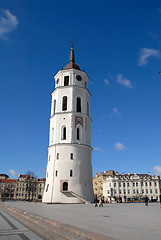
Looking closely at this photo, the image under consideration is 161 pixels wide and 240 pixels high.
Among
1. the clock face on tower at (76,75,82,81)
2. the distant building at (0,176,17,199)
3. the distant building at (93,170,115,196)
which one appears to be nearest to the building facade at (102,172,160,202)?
the distant building at (93,170,115,196)

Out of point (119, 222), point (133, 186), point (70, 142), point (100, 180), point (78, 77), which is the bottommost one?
point (133, 186)

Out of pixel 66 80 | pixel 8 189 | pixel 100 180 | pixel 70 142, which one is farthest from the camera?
pixel 8 189

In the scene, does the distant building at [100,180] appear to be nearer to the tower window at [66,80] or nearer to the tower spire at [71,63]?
the tower spire at [71,63]

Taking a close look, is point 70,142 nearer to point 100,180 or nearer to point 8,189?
point 100,180

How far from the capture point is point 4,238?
6.92m

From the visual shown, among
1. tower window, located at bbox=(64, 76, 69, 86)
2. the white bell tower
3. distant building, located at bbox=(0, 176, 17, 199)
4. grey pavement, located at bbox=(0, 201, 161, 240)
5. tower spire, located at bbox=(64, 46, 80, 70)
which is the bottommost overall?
distant building, located at bbox=(0, 176, 17, 199)

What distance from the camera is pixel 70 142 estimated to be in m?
39.2

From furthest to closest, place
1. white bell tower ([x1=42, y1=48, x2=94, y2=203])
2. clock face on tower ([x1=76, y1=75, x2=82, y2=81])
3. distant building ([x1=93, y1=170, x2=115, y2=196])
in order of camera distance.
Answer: distant building ([x1=93, y1=170, x2=115, y2=196])
clock face on tower ([x1=76, y1=75, x2=82, y2=81])
white bell tower ([x1=42, y1=48, x2=94, y2=203])

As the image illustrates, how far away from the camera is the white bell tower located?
3670 centimetres

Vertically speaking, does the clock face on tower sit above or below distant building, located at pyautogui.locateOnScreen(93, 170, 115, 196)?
above

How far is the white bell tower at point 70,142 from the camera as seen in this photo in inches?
1445

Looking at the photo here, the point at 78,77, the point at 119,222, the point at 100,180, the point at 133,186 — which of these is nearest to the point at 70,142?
the point at 78,77

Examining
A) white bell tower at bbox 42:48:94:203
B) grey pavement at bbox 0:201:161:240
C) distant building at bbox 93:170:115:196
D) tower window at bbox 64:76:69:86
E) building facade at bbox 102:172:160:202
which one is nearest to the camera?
grey pavement at bbox 0:201:161:240

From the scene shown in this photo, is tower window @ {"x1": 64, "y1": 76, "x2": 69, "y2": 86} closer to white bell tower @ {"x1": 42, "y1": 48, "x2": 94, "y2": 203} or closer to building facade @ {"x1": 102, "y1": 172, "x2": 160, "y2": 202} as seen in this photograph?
white bell tower @ {"x1": 42, "y1": 48, "x2": 94, "y2": 203}
